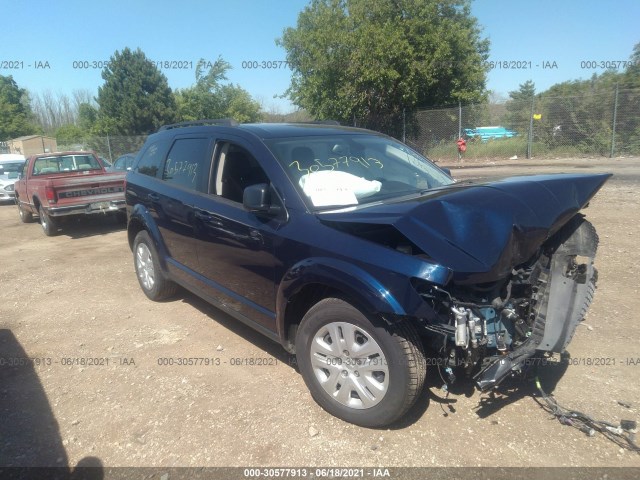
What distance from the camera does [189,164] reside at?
4.39 meters

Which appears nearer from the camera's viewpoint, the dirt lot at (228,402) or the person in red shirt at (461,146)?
the dirt lot at (228,402)

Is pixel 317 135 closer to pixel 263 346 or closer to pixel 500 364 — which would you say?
pixel 263 346

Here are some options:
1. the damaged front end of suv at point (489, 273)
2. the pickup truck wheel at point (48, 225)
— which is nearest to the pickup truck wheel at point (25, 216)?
the pickup truck wheel at point (48, 225)

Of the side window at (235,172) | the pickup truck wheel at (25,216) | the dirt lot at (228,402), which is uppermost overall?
the side window at (235,172)

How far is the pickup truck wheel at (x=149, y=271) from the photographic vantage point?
5.08 m

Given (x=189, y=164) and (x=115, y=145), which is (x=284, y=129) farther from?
(x=115, y=145)

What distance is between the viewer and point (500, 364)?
2.59m

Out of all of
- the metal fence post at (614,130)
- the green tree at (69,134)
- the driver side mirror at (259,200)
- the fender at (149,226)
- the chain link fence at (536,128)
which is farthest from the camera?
the green tree at (69,134)

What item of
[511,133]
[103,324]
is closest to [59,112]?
[511,133]

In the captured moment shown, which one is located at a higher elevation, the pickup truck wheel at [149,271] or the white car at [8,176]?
the white car at [8,176]

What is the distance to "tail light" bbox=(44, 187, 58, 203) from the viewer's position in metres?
8.93

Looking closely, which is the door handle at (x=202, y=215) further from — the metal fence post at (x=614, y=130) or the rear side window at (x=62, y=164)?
the metal fence post at (x=614, y=130)

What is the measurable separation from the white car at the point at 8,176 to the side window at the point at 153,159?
1233 cm

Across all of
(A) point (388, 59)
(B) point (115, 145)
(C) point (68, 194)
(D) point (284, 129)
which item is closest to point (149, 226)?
(D) point (284, 129)
